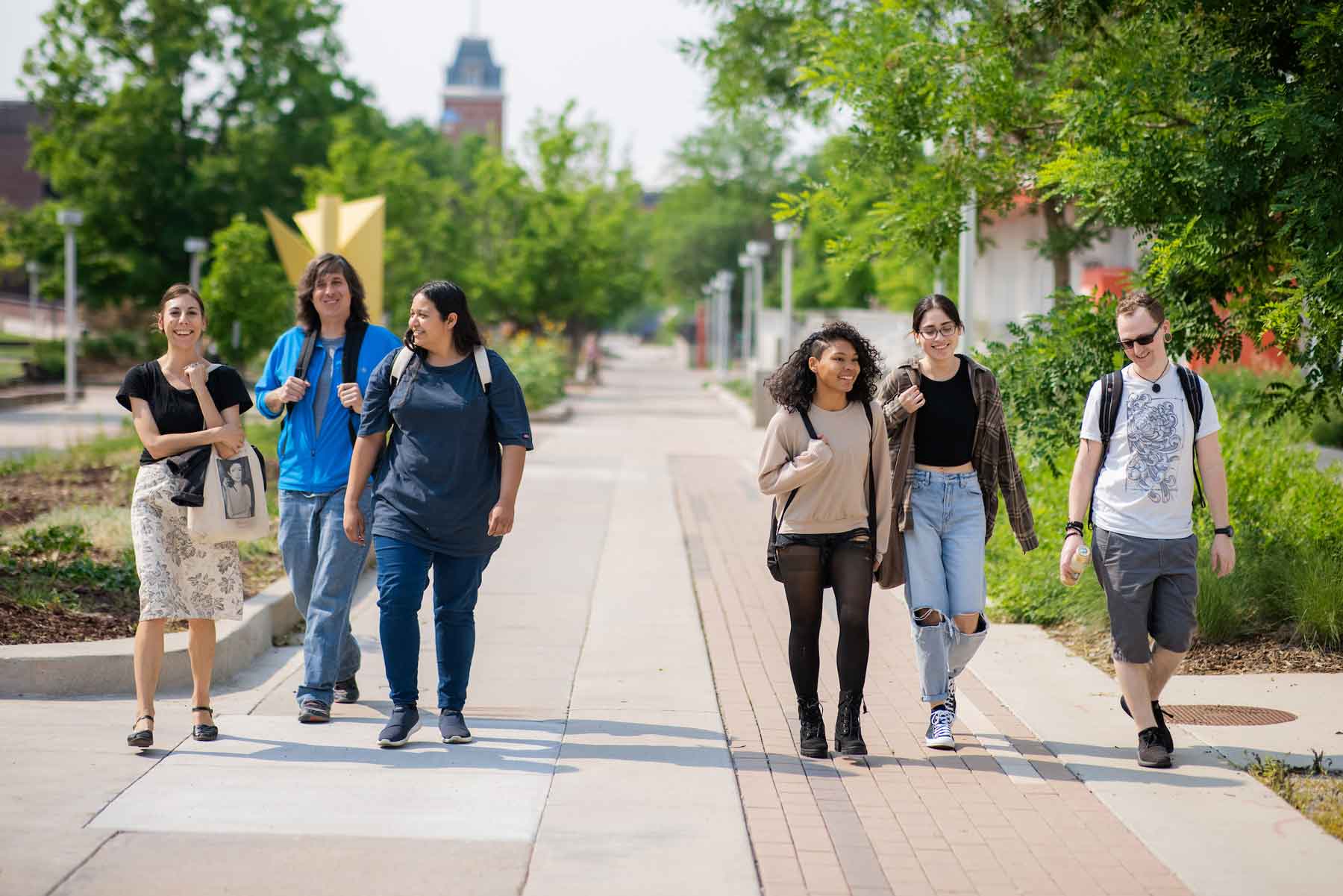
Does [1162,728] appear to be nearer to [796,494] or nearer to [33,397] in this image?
[796,494]

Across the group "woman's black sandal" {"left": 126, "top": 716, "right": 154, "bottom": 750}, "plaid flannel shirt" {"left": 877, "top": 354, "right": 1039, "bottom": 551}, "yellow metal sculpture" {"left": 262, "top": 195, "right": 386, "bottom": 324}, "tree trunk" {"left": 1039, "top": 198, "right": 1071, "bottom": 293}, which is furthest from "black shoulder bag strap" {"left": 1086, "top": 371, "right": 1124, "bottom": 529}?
"yellow metal sculpture" {"left": 262, "top": 195, "right": 386, "bottom": 324}

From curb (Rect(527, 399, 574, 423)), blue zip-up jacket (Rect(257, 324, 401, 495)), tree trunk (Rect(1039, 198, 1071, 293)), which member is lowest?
curb (Rect(527, 399, 574, 423))

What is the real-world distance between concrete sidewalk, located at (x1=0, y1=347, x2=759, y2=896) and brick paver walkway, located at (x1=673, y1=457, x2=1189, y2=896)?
17 cm

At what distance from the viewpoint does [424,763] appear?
554cm

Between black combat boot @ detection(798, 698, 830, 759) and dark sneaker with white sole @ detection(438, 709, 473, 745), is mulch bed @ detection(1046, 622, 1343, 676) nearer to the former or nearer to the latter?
black combat boot @ detection(798, 698, 830, 759)

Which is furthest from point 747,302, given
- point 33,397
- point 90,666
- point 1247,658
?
point 90,666

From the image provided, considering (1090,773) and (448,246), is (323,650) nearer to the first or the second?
(1090,773)

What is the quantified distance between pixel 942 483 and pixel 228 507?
9.12 feet

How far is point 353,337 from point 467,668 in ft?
4.82

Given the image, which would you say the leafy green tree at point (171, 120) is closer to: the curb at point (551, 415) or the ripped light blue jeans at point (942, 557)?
the curb at point (551, 415)

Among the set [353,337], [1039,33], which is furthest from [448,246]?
[353,337]

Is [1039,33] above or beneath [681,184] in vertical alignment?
beneath

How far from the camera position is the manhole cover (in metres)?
6.29

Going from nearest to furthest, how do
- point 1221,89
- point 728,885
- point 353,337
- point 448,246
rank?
point 728,885, point 353,337, point 1221,89, point 448,246
